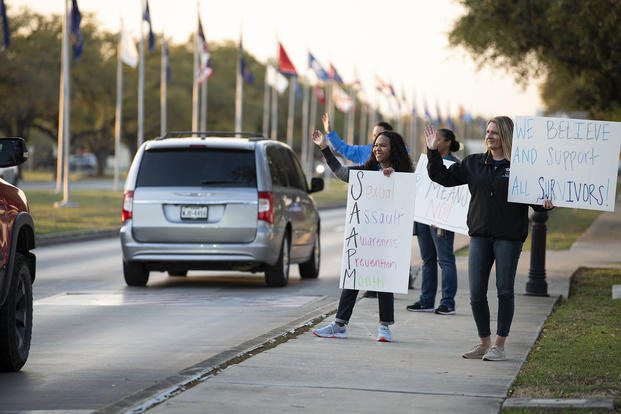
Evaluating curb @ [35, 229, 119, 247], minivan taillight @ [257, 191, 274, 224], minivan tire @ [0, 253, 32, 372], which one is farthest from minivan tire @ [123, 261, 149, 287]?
curb @ [35, 229, 119, 247]

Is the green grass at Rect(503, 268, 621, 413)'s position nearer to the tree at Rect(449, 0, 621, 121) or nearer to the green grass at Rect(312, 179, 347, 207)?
the tree at Rect(449, 0, 621, 121)

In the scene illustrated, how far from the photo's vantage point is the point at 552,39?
35375mm

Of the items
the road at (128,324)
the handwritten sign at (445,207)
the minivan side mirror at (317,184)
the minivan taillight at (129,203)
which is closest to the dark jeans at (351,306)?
the road at (128,324)

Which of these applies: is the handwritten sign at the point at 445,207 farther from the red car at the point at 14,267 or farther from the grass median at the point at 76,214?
the grass median at the point at 76,214

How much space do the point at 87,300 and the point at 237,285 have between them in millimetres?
2786

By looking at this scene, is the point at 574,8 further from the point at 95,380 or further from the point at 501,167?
the point at 95,380

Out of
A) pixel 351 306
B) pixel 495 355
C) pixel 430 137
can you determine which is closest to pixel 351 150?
pixel 351 306

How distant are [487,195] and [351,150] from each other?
464 centimetres

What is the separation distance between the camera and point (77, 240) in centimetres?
2864

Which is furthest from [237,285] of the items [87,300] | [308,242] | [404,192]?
[404,192]

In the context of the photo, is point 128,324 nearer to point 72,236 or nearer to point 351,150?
point 351,150

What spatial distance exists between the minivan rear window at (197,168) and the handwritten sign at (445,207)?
122 inches

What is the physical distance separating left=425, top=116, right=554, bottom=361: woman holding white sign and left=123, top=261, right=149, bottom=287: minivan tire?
24.4 ft

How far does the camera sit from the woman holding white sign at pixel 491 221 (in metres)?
10.4
